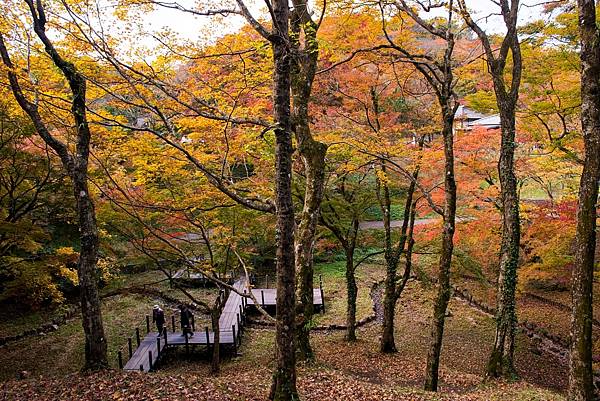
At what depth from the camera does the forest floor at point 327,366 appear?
23.3 feet

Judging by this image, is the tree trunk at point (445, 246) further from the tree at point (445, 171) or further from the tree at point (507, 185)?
the tree at point (507, 185)

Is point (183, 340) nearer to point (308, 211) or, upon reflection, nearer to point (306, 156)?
point (308, 211)

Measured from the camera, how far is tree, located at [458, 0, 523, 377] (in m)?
9.05

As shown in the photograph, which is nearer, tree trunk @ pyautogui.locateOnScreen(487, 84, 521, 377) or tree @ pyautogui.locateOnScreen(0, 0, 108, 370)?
tree @ pyautogui.locateOnScreen(0, 0, 108, 370)

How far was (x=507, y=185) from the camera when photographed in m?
9.34

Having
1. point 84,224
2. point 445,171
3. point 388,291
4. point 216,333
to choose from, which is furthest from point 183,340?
point 445,171

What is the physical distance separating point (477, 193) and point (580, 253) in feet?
30.3

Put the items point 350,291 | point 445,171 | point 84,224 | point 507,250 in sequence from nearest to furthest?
point 84,224
point 445,171
point 507,250
point 350,291

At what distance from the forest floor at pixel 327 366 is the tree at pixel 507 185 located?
778mm

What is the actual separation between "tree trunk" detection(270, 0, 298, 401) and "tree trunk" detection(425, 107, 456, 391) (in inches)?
162

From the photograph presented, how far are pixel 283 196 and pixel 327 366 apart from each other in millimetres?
6445

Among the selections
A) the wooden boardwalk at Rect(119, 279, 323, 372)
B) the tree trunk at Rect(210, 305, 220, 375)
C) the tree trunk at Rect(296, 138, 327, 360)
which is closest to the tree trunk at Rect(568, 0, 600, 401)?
the tree trunk at Rect(296, 138, 327, 360)

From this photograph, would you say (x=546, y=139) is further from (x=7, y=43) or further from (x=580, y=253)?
(x=7, y=43)

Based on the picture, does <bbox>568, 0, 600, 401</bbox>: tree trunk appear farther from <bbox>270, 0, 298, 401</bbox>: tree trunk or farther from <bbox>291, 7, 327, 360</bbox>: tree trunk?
<bbox>270, 0, 298, 401</bbox>: tree trunk
